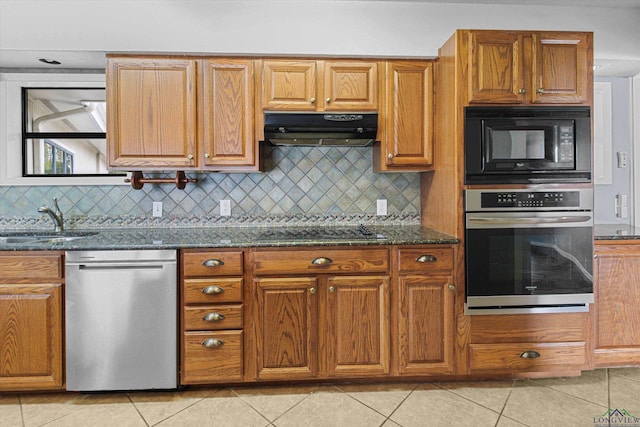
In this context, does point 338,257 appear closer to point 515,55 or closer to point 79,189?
point 515,55

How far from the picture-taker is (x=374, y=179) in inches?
108

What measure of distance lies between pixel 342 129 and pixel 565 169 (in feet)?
4.54

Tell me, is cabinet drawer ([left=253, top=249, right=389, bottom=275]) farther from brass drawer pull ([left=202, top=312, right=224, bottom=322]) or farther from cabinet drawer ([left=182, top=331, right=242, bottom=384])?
cabinet drawer ([left=182, top=331, right=242, bottom=384])

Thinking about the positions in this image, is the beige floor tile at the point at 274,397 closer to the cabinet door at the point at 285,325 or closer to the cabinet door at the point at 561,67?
the cabinet door at the point at 285,325

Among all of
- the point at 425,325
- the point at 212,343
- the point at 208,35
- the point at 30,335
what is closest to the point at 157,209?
the point at 30,335

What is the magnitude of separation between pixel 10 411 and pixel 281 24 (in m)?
2.84

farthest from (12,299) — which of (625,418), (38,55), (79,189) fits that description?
(625,418)

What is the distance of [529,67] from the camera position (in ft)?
6.84

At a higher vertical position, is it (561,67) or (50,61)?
(50,61)

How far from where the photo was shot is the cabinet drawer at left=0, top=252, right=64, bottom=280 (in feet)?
6.34

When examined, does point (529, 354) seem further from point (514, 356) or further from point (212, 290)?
point (212, 290)

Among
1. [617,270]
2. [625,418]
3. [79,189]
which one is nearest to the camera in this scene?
[625,418]

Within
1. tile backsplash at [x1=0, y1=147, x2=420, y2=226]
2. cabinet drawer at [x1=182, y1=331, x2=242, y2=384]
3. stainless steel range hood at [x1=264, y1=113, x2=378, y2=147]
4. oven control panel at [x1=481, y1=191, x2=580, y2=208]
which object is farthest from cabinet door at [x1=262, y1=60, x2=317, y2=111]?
cabinet drawer at [x1=182, y1=331, x2=242, y2=384]

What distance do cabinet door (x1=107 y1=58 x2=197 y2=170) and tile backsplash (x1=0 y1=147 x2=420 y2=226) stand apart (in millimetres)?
393
